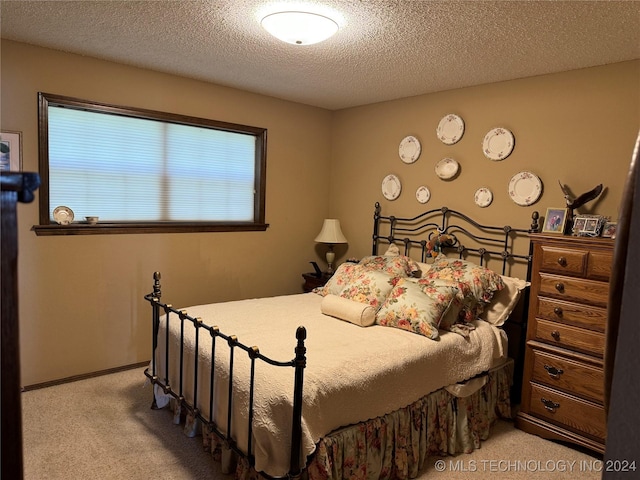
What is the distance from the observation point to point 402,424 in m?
2.31

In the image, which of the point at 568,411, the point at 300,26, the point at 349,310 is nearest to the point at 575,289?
the point at 568,411

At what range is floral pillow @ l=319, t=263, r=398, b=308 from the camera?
9.75ft

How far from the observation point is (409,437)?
92.7 inches

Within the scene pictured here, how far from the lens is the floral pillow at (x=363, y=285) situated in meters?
2.97

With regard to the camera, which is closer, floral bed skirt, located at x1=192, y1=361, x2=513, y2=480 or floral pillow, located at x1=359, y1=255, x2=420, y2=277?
floral bed skirt, located at x1=192, y1=361, x2=513, y2=480

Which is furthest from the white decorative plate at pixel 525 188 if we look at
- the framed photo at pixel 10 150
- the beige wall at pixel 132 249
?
the framed photo at pixel 10 150

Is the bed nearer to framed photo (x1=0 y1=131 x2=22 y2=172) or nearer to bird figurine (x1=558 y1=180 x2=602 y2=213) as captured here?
bird figurine (x1=558 y1=180 x2=602 y2=213)

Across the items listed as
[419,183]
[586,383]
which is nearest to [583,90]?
[419,183]

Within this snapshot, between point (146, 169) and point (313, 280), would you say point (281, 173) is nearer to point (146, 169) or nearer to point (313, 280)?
point (313, 280)

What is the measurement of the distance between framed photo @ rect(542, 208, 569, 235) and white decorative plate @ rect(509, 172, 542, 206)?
0.23 m

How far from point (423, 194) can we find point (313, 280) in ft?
4.39

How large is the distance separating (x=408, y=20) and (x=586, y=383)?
90.6 inches

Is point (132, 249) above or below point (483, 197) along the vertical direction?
below

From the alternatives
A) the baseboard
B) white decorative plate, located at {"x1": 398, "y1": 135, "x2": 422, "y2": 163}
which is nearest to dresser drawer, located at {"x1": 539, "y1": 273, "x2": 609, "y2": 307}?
white decorative plate, located at {"x1": 398, "y1": 135, "x2": 422, "y2": 163}
